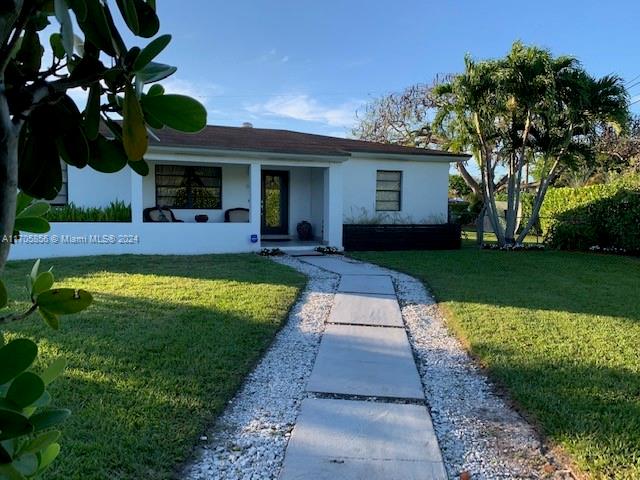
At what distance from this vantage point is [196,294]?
23.3ft

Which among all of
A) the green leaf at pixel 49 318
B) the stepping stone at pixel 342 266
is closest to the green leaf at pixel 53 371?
the green leaf at pixel 49 318

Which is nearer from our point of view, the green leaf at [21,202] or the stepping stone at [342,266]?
the green leaf at [21,202]

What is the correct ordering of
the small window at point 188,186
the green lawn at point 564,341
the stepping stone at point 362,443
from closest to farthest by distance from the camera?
the stepping stone at point 362,443 → the green lawn at point 564,341 → the small window at point 188,186

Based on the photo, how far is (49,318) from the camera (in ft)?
3.58

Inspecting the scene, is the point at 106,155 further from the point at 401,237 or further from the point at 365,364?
the point at 401,237

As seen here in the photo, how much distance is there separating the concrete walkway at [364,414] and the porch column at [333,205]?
7693 mm

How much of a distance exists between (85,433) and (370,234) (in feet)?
38.2

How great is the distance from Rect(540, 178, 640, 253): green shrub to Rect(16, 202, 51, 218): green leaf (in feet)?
50.8

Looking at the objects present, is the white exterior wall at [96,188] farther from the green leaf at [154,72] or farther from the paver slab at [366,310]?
the green leaf at [154,72]

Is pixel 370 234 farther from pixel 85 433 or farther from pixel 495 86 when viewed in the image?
pixel 85 433

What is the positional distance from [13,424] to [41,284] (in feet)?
1.13

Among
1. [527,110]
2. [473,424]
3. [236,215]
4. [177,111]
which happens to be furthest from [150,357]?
[527,110]

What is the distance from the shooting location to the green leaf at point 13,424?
0.81m

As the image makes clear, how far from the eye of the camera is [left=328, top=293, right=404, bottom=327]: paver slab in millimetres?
5996
